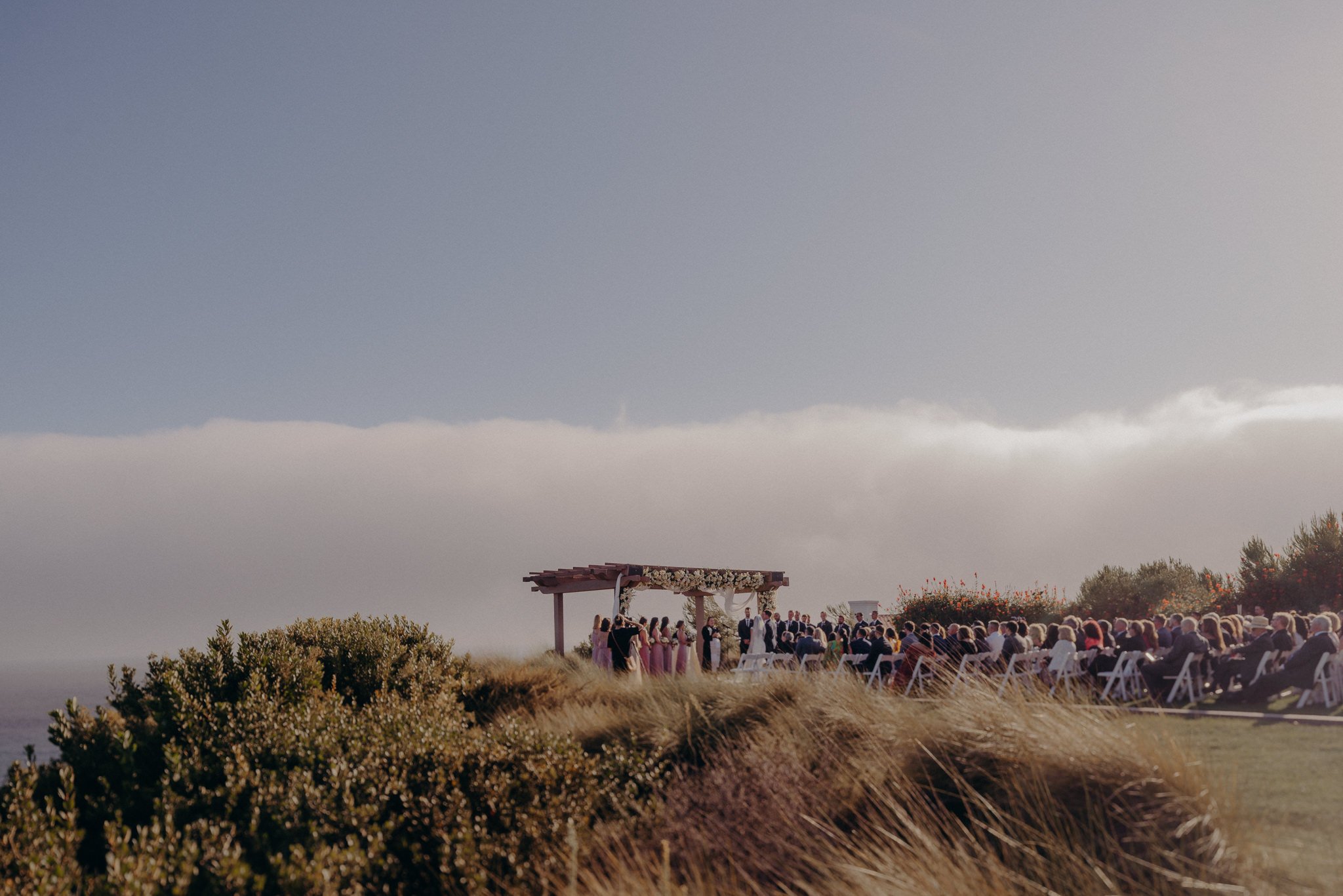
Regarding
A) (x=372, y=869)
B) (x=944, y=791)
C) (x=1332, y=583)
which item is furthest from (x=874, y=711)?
(x=1332, y=583)

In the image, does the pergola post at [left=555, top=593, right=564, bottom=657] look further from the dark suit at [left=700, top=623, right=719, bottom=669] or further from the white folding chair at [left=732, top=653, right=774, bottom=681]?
the white folding chair at [left=732, top=653, right=774, bottom=681]

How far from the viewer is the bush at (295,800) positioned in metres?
5.44

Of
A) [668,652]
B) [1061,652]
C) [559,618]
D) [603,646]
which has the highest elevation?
[1061,652]

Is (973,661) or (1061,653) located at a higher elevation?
(1061,653)

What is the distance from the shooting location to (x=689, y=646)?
68.9 feet

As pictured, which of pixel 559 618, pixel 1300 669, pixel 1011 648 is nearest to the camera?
pixel 1300 669

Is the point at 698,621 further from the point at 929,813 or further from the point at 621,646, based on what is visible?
the point at 929,813

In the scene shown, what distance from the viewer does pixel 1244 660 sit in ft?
36.2

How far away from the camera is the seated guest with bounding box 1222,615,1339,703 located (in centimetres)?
1020

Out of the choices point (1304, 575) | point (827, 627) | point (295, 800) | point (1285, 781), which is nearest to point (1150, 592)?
point (1304, 575)

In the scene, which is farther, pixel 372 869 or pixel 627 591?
pixel 627 591

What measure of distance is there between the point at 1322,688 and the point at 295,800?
10835mm

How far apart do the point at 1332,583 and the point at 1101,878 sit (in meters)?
22.6

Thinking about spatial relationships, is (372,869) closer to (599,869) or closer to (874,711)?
(599,869)
